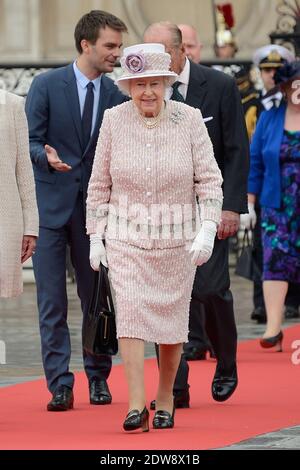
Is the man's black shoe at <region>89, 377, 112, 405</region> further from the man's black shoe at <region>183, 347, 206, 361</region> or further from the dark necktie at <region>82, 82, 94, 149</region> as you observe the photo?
the man's black shoe at <region>183, 347, 206, 361</region>

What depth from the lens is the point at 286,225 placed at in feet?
39.7

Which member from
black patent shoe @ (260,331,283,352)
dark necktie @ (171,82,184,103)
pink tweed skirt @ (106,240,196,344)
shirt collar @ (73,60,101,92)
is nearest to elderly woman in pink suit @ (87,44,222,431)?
pink tweed skirt @ (106,240,196,344)

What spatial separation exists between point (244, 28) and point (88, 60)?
20.1 metres

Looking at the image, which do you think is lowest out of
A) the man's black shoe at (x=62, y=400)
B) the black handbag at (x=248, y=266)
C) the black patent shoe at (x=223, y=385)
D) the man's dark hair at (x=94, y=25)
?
the black handbag at (x=248, y=266)

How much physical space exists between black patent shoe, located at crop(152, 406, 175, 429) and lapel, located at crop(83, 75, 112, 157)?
1.75 meters

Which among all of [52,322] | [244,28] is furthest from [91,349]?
[244,28]

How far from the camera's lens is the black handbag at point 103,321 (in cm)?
838

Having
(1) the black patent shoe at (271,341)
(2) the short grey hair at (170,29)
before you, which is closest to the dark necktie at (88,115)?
(2) the short grey hair at (170,29)

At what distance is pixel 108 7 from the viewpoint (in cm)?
3070

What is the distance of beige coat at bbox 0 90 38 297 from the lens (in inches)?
338

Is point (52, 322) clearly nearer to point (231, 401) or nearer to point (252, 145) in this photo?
point (231, 401)

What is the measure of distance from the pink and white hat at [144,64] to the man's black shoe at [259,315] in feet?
19.7

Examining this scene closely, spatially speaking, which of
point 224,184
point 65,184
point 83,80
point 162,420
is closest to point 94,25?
point 83,80

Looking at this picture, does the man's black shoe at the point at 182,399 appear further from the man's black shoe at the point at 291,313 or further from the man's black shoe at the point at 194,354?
the man's black shoe at the point at 291,313
